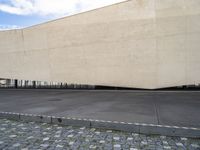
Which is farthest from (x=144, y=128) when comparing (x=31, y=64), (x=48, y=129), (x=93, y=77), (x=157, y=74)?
(x=31, y=64)

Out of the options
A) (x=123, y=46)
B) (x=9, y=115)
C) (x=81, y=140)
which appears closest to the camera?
(x=81, y=140)

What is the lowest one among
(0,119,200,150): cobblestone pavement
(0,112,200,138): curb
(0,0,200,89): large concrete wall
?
(0,119,200,150): cobblestone pavement

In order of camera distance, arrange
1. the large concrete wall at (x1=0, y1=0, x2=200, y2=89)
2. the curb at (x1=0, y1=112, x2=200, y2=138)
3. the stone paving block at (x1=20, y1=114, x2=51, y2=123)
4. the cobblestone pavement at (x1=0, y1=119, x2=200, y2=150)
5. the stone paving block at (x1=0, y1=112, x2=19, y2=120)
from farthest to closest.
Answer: the large concrete wall at (x1=0, y1=0, x2=200, y2=89), the stone paving block at (x1=0, y1=112, x2=19, y2=120), the stone paving block at (x1=20, y1=114, x2=51, y2=123), the curb at (x1=0, y1=112, x2=200, y2=138), the cobblestone pavement at (x1=0, y1=119, x2=200, y2=150)

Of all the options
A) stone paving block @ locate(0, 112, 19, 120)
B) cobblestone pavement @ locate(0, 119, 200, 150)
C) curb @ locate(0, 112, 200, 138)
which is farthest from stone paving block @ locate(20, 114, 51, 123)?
cobblestone pavement @ locate(0, 119, 200, 150)

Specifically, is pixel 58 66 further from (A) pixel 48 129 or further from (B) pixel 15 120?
(A) pixel 48 129

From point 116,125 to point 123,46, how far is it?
7.38 meters

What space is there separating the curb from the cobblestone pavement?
0.45 feet

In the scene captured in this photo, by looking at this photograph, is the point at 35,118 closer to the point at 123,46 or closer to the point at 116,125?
the point at 116,125

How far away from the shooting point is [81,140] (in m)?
3.78

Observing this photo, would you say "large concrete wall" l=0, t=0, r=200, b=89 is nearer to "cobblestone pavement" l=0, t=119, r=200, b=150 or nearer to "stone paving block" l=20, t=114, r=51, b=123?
"stone paving block" l=20, t=114, r=51, b=123

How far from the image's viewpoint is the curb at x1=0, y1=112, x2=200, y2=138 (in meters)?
3.94

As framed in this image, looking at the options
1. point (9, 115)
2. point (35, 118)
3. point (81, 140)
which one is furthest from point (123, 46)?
point (81, 140)

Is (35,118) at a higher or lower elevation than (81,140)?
higher

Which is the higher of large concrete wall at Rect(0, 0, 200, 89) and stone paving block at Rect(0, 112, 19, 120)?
large concrete wall at Rect(0, 0, 200, 89)
